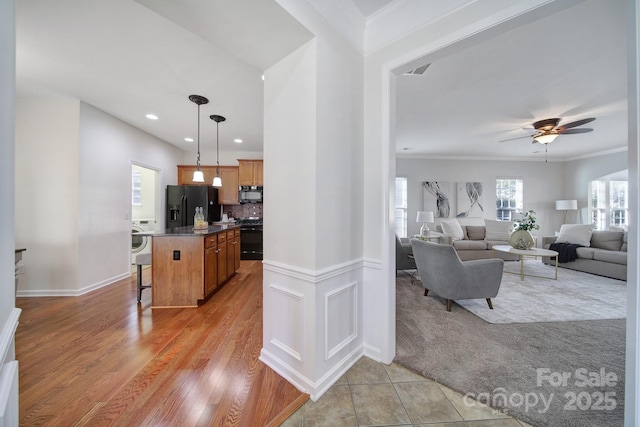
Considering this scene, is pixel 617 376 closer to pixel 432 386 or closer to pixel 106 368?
pixel 432 386

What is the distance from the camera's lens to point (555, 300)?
3166 mm

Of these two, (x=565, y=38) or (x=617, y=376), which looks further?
(x=565, y=38)

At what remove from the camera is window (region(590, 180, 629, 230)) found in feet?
20.0

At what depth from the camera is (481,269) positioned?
108 inches

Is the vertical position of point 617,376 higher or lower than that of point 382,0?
lower

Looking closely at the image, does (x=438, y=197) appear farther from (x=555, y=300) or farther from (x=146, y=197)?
(x=146, y=197)

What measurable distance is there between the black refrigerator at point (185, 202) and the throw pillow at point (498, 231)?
21.5 ft

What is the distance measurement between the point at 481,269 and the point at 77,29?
4.45 metres

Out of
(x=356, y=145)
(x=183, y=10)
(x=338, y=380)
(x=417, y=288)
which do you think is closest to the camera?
(x=183, y=10)

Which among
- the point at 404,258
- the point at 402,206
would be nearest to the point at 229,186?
the point at 404,258

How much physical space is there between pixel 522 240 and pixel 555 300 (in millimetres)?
1466

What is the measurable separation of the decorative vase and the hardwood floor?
4.58 meters

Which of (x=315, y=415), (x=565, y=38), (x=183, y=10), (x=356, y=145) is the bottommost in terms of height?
(x=315, y=415)

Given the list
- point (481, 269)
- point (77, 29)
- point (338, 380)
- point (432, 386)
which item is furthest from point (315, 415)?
point (77, 29)
